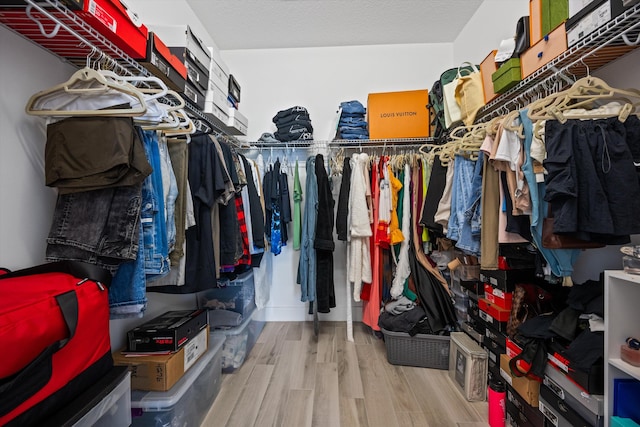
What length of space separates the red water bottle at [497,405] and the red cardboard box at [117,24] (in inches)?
94.9

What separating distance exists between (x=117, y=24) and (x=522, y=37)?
190 cm

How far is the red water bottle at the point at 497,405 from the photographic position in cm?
145

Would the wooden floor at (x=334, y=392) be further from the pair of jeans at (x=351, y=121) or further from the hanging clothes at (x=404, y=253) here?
the pair of jeans at (x=351, y=121)

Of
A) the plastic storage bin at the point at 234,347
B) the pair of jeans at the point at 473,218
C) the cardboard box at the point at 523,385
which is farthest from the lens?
the plastic storage bin at the point at 234,347

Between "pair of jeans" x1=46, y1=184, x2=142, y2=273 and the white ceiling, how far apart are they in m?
2.12

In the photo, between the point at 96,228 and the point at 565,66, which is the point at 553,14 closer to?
the point at 565,66

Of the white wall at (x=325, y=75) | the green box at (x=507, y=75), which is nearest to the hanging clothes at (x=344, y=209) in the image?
the white wall at (x=325, y=75)

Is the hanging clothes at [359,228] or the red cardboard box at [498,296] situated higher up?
the hanging clothes at [359,228]

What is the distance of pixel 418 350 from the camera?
6.66 feet

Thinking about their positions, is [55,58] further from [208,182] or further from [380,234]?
[380,234]

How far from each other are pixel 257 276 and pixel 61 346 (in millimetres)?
1751

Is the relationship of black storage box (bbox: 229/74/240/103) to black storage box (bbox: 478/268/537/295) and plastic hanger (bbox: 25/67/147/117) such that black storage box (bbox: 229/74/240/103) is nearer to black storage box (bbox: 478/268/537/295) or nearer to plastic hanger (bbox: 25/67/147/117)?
plastic hanger (bbox: 25/67/147/117)

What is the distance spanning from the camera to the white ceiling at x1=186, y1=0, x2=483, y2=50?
7.46ft

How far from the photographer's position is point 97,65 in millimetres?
1178
